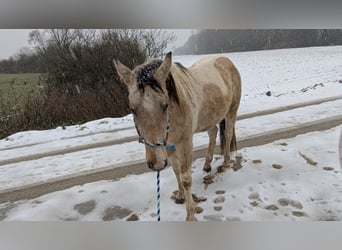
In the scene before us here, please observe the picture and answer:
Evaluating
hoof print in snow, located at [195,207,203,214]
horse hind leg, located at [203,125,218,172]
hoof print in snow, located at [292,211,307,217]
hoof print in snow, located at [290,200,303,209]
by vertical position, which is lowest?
hoof print in snow, located at [195,207,203,214]

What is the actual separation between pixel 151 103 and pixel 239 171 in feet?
4.15

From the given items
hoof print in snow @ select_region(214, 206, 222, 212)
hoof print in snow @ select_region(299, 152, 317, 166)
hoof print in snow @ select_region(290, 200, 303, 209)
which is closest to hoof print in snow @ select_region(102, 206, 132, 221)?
hoof print in snow @ select_region(214, 206, 222, 212)

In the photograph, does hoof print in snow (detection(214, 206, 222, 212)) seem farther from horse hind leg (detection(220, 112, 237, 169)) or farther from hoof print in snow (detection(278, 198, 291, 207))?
horse hind leg (detection(220, 112, 237, 169))

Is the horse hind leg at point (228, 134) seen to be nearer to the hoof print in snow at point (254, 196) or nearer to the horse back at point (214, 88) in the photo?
the horse back at point (214, 88)

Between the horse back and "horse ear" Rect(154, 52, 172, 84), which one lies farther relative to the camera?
the horse back

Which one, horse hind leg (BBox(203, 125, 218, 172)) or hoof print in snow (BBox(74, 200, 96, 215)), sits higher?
horse hind leg (BBox(203, 125, 218, 172))

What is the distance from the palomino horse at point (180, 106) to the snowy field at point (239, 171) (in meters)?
0.16

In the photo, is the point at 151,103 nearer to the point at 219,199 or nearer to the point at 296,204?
the point at 219,199

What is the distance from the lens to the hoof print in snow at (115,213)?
1731 millimetres

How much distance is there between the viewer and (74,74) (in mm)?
2387

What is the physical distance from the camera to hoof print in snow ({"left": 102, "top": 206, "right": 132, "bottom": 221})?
5.68ft

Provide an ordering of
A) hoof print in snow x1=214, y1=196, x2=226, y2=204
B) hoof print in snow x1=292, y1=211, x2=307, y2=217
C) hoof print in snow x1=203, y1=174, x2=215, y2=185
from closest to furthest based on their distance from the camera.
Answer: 1. hoof print in snow x1=292, y1=211, x2=307, y2=217
2. hoof print in snow x1=214, y1=196, x2=226, y2=204
3. hoof print in snow x1=203, y1=174, x2=215, y2=185
